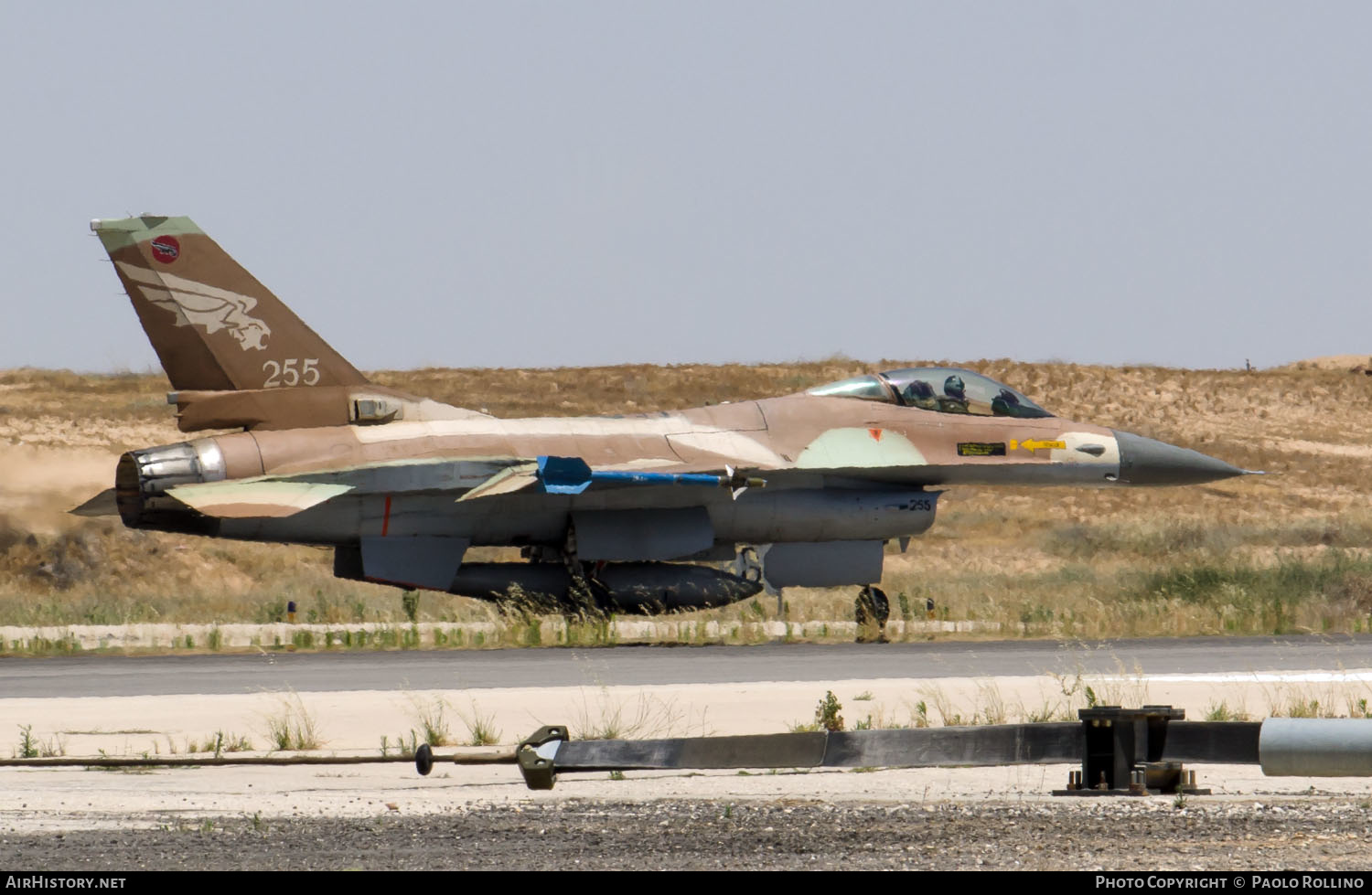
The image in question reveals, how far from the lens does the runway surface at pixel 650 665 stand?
647 inches

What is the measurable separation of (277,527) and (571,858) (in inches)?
581

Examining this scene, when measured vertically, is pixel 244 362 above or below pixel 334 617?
above

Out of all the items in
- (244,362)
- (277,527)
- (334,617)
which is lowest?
(334,617)

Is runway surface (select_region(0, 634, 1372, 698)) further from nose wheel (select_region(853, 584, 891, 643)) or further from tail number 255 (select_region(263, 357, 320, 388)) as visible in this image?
tail number 255 (select_region(263, 357, 320, 388))

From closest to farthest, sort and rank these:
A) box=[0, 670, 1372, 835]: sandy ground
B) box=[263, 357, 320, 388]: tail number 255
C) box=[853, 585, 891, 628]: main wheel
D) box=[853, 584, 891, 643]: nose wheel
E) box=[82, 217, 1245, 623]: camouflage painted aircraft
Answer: box=[0, 670, 1372, 835]: sandy ground < box=[82, 217, 1245, 623]: camouflage painted aircraft < box=[853, 584, 891, 643]: nose wheel < box=[853, 585, 891, 628]: main wheel < box=[263, 357, 320, 388]: tail number 255

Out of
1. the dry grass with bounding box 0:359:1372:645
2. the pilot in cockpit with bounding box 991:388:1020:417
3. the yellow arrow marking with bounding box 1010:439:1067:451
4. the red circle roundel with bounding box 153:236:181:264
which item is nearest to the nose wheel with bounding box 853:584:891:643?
the dry grass with bounding box 0:359:1372:645

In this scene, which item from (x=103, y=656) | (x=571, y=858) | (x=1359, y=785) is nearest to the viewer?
(x=571, y=858)

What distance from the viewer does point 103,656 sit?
20.4m

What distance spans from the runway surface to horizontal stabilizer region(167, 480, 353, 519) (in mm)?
1697

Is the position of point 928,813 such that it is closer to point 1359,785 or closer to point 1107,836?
point 1107,836

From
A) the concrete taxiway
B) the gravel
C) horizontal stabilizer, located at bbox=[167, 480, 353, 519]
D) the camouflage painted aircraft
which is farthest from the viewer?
the camouflage painted aircraft

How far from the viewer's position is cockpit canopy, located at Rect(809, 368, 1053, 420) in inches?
944
